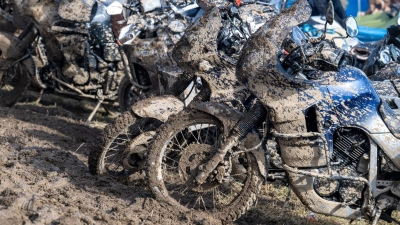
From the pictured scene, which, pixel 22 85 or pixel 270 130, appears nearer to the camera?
pixel 270 130

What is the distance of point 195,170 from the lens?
554 centimetres

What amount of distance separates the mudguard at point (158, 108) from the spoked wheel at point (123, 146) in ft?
0.32

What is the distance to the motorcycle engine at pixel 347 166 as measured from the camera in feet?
17.2

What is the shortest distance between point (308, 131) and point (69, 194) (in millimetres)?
2106

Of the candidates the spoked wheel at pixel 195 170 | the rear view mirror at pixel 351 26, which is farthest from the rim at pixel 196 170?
the rear view mirror at pixel 351 26

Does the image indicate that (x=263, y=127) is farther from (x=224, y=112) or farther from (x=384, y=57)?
(x=384, y=57)

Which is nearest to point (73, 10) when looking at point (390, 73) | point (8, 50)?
point (8, 50)

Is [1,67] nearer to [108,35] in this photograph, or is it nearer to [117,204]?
[108,35]

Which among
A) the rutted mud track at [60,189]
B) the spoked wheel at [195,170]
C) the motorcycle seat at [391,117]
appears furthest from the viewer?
the spoked wheel at [195,170]

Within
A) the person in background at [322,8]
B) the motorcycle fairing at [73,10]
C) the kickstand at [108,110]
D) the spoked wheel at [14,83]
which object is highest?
the motorcycle fairing at [73,10]

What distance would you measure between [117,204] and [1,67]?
501cm

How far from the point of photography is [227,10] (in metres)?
6.72

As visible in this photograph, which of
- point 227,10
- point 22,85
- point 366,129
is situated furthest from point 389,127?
point 22,85

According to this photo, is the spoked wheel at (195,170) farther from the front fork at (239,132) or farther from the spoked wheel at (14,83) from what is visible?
the spoked wheel at (14,83)
